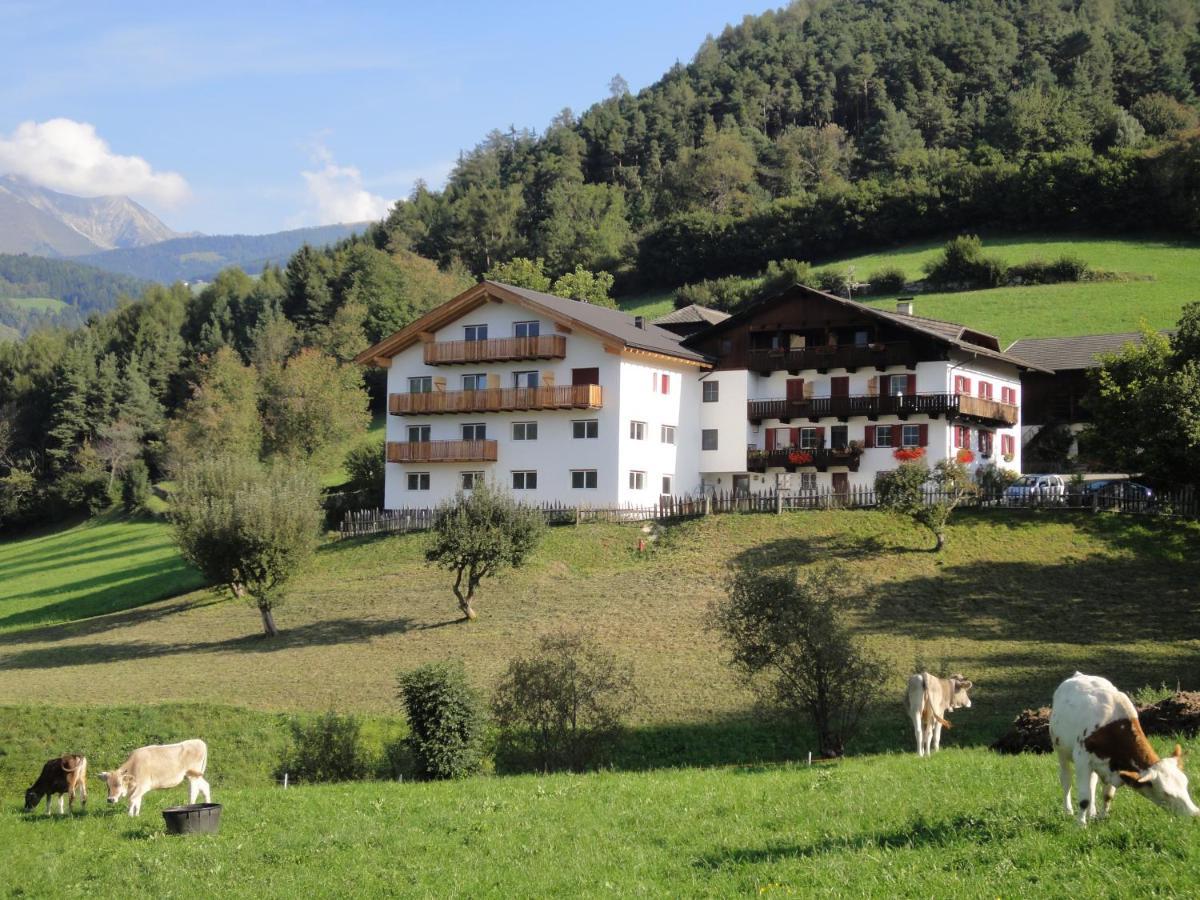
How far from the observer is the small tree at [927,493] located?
4369 cm

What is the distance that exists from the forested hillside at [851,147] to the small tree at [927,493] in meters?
62.9

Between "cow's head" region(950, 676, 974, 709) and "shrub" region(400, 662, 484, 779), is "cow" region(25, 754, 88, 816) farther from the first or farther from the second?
"cow's head" region(950, 676, 974, 709)

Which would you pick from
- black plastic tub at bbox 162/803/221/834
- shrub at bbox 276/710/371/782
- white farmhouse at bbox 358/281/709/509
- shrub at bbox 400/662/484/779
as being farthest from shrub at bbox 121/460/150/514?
black plastic tub at bbox 162/803/221/834

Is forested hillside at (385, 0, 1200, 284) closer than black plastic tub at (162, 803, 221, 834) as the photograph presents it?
No

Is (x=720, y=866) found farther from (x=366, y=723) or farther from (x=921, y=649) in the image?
(x=921, y=649)

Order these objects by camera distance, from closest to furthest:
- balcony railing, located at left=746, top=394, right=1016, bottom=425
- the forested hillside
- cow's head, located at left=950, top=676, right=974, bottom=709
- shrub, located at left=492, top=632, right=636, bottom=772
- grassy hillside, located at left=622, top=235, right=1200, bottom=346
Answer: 1. cow's head, located at left=950, top=676, right=974, bottom=709
2. shrub, located at left=492, top=632, right=636, bottom=772
3. balcony railing, located at left=746, top=394, right=1016, bottom=425
4. grassy hillside, located at left=622, top=235, right=1200, bottom=346
5. the forested hillside

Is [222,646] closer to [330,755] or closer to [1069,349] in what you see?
[330,755]

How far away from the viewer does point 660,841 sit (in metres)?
14.2

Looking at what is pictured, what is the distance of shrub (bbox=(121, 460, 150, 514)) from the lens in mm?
92938

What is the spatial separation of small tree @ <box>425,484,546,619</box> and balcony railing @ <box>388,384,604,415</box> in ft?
42.5

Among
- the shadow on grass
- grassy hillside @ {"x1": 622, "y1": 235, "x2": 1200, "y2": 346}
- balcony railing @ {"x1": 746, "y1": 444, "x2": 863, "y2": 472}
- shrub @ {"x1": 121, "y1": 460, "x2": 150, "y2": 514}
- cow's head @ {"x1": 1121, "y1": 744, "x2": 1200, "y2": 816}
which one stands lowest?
the shadow on grass

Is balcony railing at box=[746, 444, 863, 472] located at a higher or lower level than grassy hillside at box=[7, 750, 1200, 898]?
higher

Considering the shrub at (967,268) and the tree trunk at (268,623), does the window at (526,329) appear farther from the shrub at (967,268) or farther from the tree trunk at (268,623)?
the shrub at (967,268)

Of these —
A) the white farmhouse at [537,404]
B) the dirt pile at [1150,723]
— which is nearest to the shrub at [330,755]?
the dirt pile at [1150,723]
